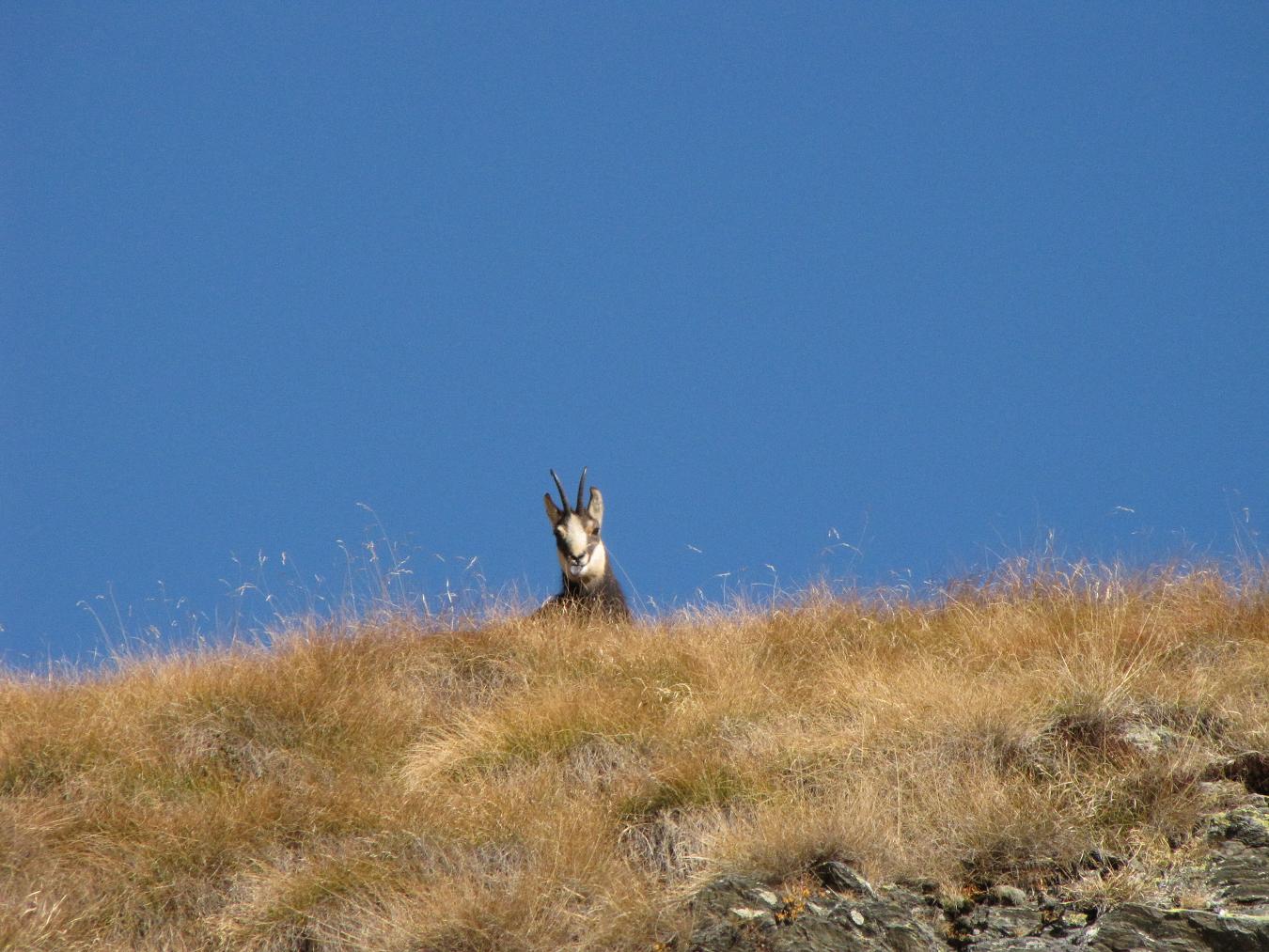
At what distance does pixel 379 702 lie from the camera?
9.73 metres

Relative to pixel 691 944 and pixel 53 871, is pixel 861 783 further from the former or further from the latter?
pixel 53 871

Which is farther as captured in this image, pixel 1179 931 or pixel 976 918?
pixel 976 918

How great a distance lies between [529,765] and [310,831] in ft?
4.45

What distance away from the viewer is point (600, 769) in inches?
340

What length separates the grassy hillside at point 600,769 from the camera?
7.06m

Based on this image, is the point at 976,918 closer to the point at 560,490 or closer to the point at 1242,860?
the point at 1242,860

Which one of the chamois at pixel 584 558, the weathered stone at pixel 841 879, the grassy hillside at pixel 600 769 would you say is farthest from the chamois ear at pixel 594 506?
the weathered stone at pixel 841 879

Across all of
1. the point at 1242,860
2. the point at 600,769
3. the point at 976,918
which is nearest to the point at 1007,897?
the point at 976,918

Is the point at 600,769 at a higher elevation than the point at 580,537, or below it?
below

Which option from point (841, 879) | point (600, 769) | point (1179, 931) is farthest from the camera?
point (600, 769)

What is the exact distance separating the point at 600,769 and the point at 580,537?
5.00 metres

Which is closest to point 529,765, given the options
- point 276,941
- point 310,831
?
point 310,831

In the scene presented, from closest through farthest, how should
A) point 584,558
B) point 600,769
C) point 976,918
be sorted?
1. point 976,918
2. point 600,769
3. point 584,558

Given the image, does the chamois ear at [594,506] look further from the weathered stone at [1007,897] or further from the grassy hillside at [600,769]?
the weathered stone at [1007,897]
